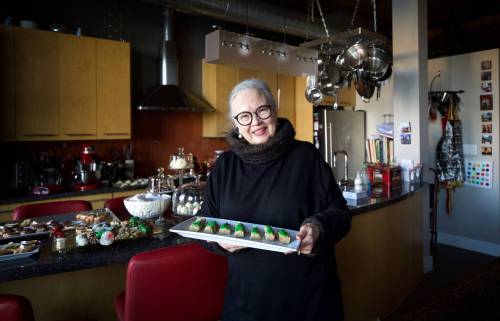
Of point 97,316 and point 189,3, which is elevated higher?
point 189,3

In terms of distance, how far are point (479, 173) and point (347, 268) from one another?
3254 millimetres

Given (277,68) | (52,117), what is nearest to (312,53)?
(277,68)

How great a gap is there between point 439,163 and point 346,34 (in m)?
2.74

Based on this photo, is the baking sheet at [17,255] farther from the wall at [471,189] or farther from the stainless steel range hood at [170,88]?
the wall at [471,189]

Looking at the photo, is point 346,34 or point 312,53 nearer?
point 346,34

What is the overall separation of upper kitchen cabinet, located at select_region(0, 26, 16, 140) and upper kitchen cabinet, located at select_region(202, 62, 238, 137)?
83.3 inches

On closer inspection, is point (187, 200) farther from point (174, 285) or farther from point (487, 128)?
point (487, 128)

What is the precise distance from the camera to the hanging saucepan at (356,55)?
3219 millimetres

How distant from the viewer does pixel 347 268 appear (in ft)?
7.55

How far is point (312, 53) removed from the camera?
3750 millimetres

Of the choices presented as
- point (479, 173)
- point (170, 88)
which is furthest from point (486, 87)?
point (170, 88)

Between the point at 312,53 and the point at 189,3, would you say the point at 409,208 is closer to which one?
the point at 312,53

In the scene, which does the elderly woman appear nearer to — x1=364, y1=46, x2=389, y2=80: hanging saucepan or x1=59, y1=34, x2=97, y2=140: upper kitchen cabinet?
x1=364, y1=46, x2=389, y2=80: hanging saucepan

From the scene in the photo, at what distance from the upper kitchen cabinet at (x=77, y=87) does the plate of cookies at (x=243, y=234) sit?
277cm
